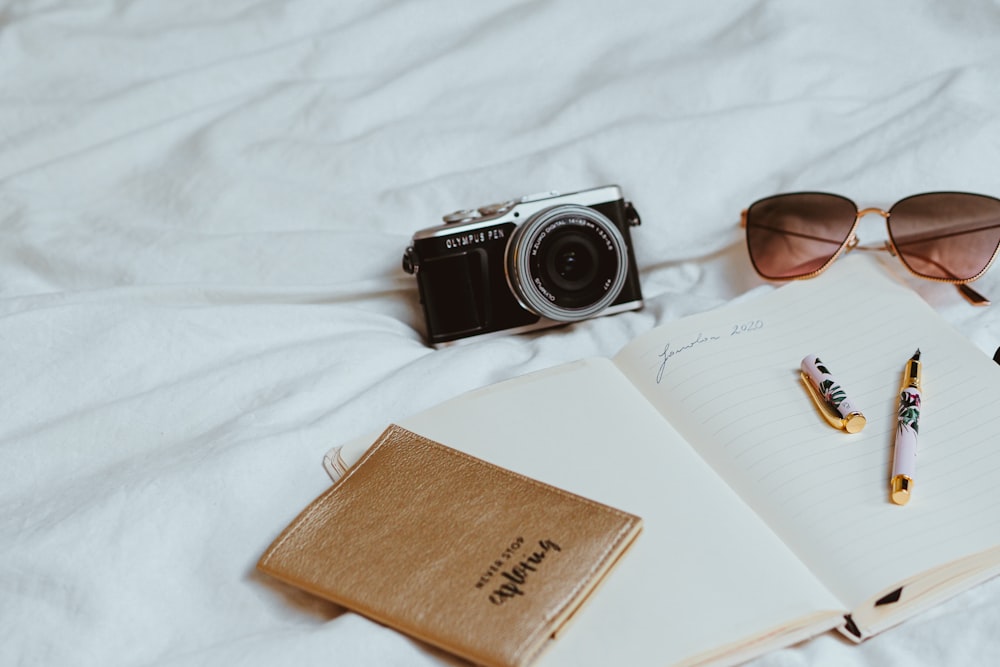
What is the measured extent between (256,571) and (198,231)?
458 mm

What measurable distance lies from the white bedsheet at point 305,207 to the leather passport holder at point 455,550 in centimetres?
3

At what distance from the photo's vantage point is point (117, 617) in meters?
0.65

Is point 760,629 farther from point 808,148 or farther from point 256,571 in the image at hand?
point 808,148

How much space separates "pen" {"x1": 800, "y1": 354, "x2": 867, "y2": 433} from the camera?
73 centimetres

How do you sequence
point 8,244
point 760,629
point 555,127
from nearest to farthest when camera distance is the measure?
point 760,629 < point 8,244 < point 555,127

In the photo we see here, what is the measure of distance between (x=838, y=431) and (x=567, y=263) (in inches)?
11.4

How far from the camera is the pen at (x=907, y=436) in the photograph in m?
0.67

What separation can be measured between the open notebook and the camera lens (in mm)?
95

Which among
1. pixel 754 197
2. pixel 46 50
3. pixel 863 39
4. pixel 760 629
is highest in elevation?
pixel 46 50

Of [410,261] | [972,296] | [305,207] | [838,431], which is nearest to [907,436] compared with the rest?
[838,431]

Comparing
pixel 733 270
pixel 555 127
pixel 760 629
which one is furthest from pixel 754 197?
pixel 760 629

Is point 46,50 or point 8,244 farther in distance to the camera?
point 46,50

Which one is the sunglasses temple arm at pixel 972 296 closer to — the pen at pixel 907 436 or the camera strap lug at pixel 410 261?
the pen at pixel 907 436

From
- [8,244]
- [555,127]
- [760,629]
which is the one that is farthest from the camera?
[555,127]
